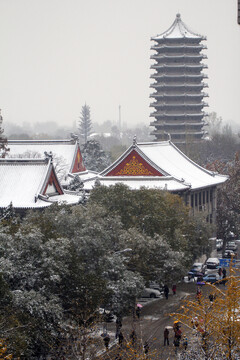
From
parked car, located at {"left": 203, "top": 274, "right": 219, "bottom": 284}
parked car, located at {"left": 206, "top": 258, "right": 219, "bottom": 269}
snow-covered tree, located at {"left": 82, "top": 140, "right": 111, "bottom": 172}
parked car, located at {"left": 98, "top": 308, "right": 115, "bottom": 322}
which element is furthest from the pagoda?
parked car, located at {"left": 98, "top": 308, "right": 115, "bottom": 322}

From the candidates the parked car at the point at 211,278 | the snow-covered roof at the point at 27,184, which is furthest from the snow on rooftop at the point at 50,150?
the parked car at the point at 211,278

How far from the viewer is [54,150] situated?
98.0 m

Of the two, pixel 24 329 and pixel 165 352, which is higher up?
pixel 24 329

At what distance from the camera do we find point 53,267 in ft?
119

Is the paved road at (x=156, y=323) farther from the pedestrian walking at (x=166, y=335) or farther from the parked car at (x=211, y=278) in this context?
the parked car at (x=211, y=278)

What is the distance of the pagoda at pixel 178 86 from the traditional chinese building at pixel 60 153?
44187 mm

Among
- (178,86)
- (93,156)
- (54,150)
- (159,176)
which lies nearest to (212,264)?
(159,176)

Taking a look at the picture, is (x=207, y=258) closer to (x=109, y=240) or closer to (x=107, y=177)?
(x=107, y=177)

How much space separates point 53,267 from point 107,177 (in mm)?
41696

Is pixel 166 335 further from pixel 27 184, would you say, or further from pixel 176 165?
pixel 176 165

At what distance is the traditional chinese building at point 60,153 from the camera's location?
93.2 m

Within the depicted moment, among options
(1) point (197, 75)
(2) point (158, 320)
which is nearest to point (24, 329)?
(2) point (158, 320)

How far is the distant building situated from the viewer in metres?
60.6

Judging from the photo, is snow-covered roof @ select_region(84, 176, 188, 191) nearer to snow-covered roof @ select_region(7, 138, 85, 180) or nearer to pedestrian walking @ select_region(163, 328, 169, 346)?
snow-covered roof @ select_region(7, 138, 85, 180)
